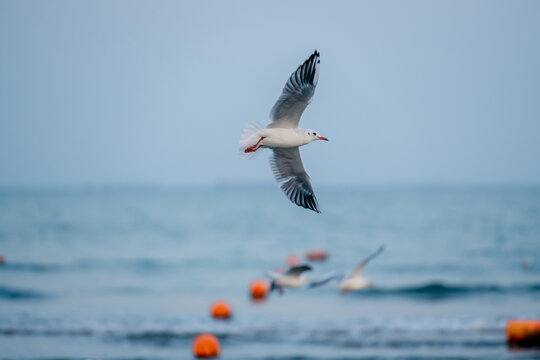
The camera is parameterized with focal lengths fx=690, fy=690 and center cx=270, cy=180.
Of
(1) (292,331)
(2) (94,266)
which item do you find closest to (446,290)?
(1) (292,331)

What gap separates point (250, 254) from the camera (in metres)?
35.3

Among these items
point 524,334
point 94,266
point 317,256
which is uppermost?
point 317,256

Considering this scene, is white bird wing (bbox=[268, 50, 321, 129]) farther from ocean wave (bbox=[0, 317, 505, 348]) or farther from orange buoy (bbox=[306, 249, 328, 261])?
orange buoy (bbox=[306, 249, 328, 261])

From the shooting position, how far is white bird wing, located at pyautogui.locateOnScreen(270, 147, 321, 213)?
5.06 m

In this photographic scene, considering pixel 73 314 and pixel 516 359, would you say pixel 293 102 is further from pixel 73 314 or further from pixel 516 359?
pixel 73 314

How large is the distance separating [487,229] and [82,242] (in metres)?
26.0

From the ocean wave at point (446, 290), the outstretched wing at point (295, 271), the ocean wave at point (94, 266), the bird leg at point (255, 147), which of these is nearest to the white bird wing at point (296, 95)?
the bird leg at point (255, 147)

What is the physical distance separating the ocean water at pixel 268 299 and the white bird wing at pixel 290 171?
9.37 metres

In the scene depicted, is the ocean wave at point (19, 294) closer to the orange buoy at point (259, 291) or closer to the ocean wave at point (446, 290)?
the orange buoy at point (259, 291)

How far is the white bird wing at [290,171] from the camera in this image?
5.06m

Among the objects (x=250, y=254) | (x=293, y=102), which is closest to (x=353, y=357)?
(x=293, y=102)

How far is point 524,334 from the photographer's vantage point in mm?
13984

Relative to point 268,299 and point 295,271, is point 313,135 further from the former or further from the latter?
point 268,299

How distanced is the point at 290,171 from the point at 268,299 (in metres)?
16.1
